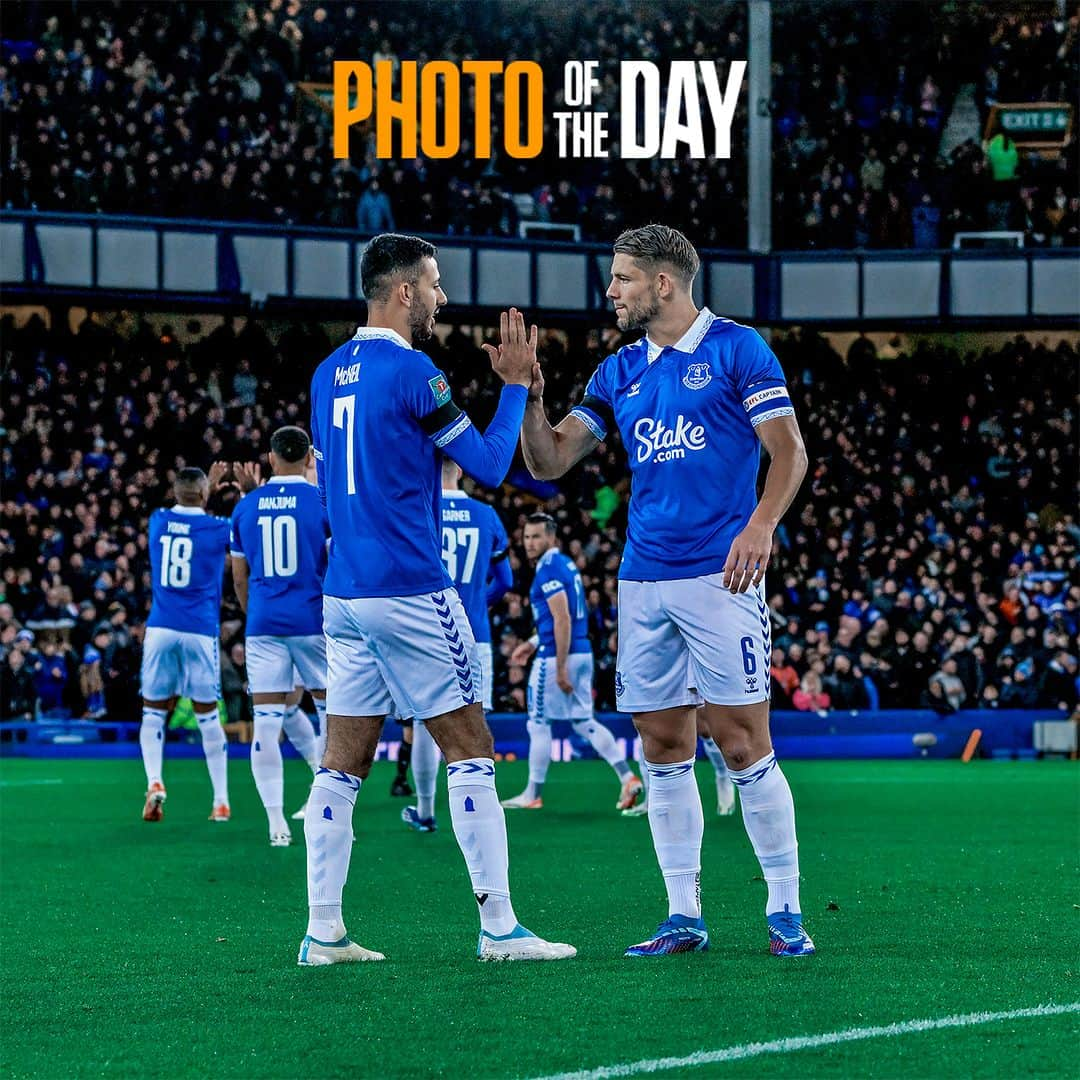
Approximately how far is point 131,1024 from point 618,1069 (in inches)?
67.6

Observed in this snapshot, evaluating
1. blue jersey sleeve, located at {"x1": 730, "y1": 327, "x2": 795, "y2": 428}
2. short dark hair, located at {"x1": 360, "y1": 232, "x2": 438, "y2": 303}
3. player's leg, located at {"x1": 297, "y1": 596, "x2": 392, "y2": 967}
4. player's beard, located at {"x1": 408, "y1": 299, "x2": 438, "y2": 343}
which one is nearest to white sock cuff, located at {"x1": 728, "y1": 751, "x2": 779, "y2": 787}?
blue jersey sleeve, located at {"x1": 730, "y1": 327, "x2": 795, "y2": 428}

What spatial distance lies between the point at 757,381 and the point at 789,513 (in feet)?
87.2

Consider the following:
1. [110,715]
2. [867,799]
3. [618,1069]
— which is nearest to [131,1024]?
[618,1069]

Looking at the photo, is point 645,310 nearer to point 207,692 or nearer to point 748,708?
point 748,708

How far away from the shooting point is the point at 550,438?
7.13m

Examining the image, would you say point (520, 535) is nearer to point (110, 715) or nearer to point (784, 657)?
point (784, 657)

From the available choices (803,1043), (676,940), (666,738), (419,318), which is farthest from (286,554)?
(803,1043)

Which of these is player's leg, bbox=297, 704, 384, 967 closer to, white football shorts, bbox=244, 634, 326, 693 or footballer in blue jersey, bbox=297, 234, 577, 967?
footballer in blue jersey, bbox=297, 234, 577, 967

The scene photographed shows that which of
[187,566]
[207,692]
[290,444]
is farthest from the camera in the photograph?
[187,566]

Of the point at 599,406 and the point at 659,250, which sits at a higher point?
the point at 659,250

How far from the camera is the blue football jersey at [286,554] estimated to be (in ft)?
40.4

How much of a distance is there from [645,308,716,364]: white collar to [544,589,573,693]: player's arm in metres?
8.06

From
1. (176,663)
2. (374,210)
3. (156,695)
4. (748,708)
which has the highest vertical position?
(374,210)

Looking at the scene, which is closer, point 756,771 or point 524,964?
point 524,964
